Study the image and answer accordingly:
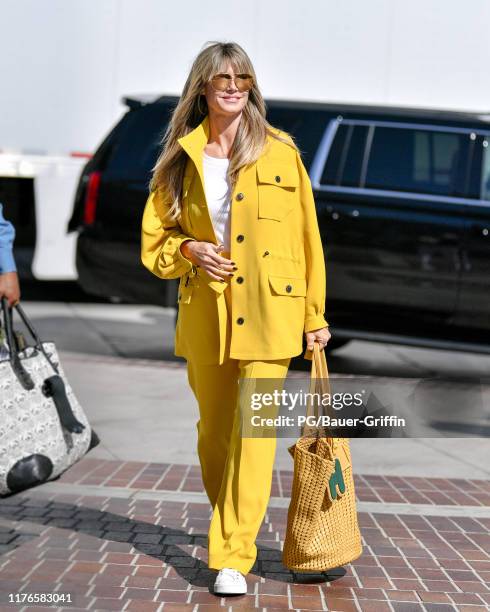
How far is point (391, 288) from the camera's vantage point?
7.81 meters

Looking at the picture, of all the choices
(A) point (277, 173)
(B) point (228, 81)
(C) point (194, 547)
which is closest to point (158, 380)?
(C) point (194, 547)

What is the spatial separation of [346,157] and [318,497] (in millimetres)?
4622

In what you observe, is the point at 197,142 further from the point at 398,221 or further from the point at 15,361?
the point at 398,221

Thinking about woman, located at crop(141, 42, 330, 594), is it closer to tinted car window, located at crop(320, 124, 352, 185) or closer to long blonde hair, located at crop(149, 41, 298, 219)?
long blonde hair, located at crop(149, 41, 298, 219)

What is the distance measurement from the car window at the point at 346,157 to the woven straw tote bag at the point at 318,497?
14.1ft

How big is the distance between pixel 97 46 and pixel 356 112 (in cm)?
362

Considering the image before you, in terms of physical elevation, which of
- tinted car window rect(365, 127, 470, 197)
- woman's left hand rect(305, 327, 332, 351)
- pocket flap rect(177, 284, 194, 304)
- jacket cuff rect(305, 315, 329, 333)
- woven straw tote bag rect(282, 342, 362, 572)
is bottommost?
woven straw tote bag rect(282, 342, 362, 572)

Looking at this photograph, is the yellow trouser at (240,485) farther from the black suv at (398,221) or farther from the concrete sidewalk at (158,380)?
the black suv at (398,221)

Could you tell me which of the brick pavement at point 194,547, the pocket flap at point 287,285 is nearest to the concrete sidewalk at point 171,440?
the brick pavement at point 194,547

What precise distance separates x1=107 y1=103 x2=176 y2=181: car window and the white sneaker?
5.06 meters

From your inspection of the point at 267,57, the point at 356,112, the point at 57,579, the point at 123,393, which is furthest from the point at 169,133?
the point at 267,57

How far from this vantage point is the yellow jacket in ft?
12.4

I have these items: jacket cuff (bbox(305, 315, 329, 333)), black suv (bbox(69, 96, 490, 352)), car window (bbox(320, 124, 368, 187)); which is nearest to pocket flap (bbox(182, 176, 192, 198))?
jacket cuff (bbox(305, 315, 329, 333))

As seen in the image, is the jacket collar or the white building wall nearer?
the jacket collar
